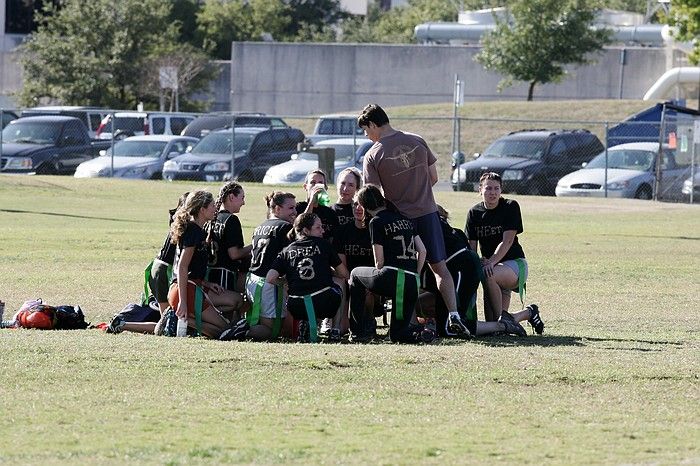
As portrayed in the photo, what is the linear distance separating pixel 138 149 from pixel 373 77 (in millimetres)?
24080

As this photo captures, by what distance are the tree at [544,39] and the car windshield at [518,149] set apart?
18572 millimetres

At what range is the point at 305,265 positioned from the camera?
36.5 ft

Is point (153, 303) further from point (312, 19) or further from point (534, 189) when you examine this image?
point (312, 19)

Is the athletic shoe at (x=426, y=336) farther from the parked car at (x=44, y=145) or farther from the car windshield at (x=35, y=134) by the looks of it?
the car windshield at (x=35, y=134)

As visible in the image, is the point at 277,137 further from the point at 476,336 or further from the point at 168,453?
the point at 168,453

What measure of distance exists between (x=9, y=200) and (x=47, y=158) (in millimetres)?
8035

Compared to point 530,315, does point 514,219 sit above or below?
above

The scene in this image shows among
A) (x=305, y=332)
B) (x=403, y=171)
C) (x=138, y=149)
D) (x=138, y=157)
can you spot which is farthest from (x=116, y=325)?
(x=138, y=149)

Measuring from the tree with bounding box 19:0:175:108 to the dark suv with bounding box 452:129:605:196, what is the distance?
77.3ft

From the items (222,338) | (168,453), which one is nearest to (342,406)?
(168,453)

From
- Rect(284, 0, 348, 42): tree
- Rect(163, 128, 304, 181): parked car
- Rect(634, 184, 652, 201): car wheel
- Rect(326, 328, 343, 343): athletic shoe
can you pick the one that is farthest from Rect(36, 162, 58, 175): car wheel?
Rect(284, 0, 348, 42): tree

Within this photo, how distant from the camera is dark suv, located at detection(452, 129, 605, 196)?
1336 inches

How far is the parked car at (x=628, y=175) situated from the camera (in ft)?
108

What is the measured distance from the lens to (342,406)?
27.6ft
